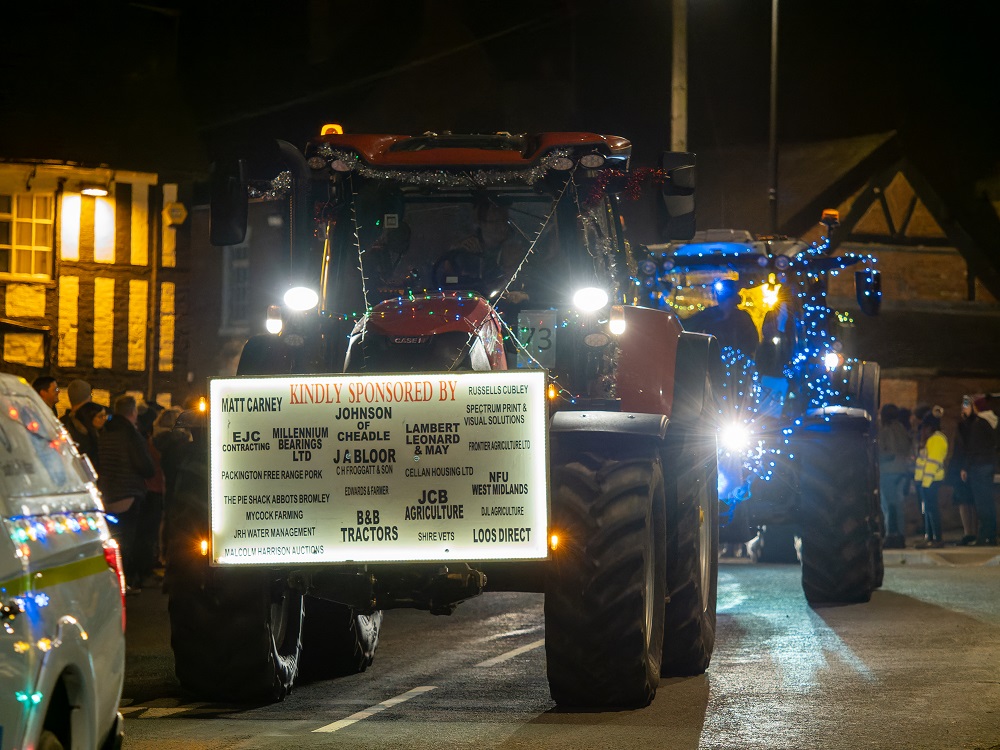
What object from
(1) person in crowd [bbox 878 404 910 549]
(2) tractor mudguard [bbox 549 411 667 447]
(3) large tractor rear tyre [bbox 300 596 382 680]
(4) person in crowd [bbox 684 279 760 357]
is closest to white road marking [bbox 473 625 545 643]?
(3) large tractor rear tyre [bbox 300 596 382 680]

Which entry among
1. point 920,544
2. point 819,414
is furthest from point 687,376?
point 920,544

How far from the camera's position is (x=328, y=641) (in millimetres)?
11047

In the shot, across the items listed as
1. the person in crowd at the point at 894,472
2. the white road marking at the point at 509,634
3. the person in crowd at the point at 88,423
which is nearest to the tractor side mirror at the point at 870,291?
the white road marking at the point at 509,634

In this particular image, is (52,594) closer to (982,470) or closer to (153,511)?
(153,511)

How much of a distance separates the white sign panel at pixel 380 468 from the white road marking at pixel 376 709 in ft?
2.85

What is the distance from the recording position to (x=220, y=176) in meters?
10.2

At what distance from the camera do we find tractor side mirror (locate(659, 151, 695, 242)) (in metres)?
10.4

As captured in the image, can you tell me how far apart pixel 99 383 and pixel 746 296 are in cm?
1531

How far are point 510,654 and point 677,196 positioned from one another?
3569 millimetres

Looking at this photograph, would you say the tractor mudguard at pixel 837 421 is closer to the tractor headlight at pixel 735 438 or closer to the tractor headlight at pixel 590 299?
the tractor headlight at pixel 735 438

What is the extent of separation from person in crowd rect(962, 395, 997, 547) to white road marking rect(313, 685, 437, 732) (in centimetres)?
1492

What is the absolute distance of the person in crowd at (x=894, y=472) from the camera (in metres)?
23.6

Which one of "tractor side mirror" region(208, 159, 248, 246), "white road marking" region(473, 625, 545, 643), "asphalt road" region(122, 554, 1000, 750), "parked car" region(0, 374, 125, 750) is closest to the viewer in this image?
"parked car" region(0, 374, 125, 750)

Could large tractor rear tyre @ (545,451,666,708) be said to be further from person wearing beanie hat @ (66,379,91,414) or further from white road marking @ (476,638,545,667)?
person wearing beanie hat @ (66,379,91,414)
